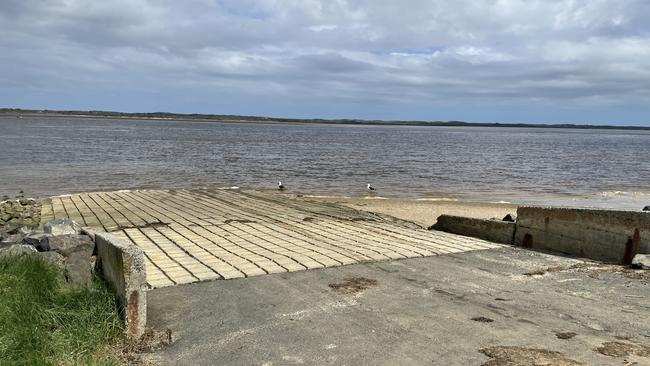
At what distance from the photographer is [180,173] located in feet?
88.4

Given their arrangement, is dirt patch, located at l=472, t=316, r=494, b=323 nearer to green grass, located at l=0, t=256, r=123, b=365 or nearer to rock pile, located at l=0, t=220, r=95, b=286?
green grass, located at l=0, t=256, r=123, b=365

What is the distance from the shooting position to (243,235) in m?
8.37

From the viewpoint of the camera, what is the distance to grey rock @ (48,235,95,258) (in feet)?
19.4

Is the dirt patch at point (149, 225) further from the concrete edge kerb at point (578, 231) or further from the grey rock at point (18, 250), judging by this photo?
the concrete edge kerb at point (578, 231)

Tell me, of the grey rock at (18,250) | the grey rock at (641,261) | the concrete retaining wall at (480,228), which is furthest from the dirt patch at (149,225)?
the grey rock at (641,261)

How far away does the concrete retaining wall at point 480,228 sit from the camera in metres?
8.29

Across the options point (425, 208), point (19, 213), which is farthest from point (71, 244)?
point (425, 208)

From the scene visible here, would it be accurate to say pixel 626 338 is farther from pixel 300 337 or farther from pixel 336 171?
pixel 336 171

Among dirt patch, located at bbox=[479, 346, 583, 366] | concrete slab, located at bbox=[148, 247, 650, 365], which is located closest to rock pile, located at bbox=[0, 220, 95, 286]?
concrete slab, located at bbox=[148, 247, 650, 365]

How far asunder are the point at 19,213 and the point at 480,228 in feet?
32.1

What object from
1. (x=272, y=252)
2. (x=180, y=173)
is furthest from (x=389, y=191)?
(x=272, y=252)

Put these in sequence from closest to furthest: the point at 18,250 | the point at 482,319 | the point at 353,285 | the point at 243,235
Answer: the point at 482,319 → the point at 353,285 → the point at 18,250 → the point at 243,235

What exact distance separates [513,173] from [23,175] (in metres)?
26.0

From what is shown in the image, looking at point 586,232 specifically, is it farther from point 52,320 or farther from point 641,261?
point 52,320
